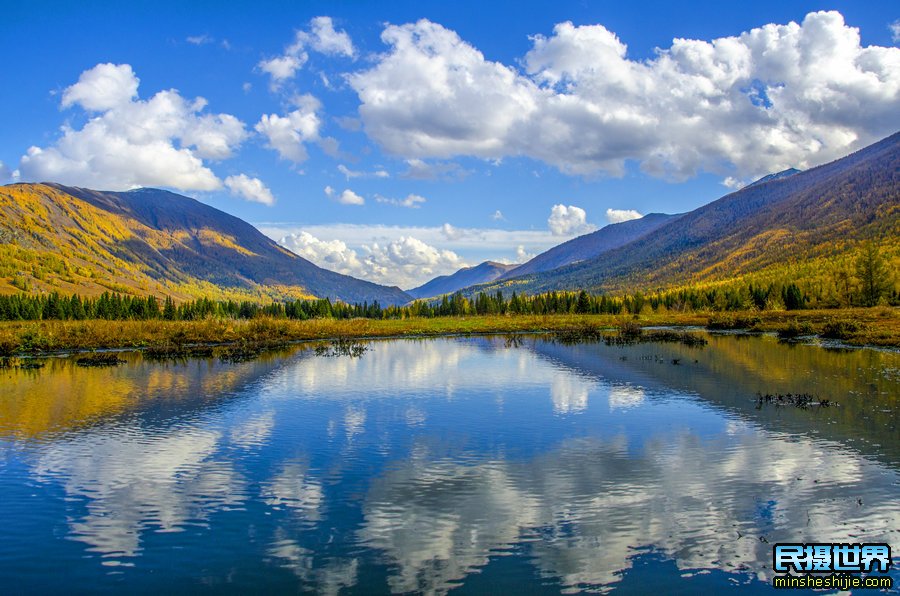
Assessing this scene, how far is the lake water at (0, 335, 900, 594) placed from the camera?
1298cm

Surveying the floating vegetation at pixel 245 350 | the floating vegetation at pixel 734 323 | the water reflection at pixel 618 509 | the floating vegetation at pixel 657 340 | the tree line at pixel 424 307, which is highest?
the tree line at pixel 424 307

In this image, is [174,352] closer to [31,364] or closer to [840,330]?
[31,364]

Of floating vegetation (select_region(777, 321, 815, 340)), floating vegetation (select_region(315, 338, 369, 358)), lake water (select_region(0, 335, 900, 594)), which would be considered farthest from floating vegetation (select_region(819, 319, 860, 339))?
floating vegetation (select_region(315, 338, 369, 358))

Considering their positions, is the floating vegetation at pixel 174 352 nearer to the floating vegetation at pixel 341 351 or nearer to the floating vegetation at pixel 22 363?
the floating vegetation at pixel 22 363

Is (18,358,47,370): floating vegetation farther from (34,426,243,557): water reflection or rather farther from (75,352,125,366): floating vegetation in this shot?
(34,426,243,557): water reflection

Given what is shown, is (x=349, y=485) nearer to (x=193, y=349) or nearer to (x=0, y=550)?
(x=0, y=550)

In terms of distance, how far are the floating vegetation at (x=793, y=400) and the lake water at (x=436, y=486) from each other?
0.79m

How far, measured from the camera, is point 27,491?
1817 centimetres

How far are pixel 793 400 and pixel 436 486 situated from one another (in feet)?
75.1

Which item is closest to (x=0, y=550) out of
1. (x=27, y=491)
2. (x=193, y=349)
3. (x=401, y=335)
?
(x=27, y=491)

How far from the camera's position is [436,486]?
18.4m

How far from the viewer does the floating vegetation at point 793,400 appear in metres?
29.8

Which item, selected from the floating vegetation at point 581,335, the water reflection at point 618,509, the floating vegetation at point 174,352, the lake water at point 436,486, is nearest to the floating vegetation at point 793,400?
the lake water at point 436,486

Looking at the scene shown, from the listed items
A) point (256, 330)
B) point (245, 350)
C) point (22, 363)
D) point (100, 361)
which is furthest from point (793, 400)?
point (256, 330)
